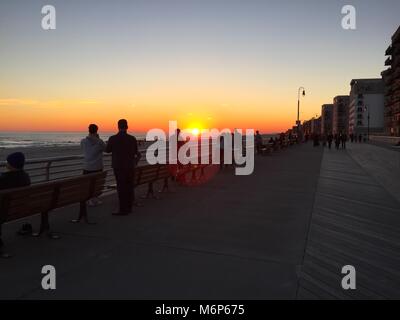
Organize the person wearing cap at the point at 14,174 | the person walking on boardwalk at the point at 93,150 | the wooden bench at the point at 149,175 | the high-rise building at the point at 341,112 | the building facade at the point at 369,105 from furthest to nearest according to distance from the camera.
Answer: the high-rise building at the point at 341,112 < the building facade at the point at 369,105 < the wooden bench at the point at 149,175 < the person walking on boardwalk at the point at 93,150 < the person wearing cap at the point at 14,174

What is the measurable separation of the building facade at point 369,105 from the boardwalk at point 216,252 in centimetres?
14099

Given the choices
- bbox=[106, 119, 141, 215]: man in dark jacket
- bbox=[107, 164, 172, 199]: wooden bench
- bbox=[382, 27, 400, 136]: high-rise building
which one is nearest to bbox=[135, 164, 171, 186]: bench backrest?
bbox=[107, 164, 172, 199]: wooden bench

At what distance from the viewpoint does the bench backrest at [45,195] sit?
4738mm

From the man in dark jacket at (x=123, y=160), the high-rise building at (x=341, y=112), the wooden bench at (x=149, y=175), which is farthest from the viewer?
the high-rise building at (x=341, y=112)

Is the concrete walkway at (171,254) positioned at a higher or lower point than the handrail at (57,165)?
lower

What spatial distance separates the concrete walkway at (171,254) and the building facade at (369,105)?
5581 inches

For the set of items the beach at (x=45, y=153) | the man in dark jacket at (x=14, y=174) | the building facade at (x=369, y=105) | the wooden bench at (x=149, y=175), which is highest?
the building facade at (x=369, y=105)

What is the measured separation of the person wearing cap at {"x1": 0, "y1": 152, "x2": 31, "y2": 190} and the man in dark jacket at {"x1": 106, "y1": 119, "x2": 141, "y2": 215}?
197 cm

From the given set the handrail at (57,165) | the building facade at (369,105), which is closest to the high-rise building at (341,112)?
the building facade at (369,105)

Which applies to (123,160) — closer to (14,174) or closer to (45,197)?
(45,197)

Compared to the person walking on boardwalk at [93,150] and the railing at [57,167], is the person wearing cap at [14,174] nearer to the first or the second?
the railing at [57,167]

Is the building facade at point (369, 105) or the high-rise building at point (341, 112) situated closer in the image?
the building facade at point (369, 105)

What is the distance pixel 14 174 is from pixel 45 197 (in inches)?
21.2

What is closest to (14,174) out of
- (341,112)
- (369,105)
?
(369,105)
